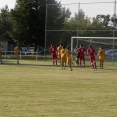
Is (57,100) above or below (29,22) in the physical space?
below

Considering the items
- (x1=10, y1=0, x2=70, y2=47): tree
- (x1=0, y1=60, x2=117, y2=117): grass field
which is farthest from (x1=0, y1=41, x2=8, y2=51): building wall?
(x1=0, y1=60, x2=117, y2=117): grass field

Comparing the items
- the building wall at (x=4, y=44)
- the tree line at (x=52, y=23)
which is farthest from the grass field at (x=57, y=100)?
the building wall at (x=4, y=44)

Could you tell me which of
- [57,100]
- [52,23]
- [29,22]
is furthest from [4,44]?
[57,100]

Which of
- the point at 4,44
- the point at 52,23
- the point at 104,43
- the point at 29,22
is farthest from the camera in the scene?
the point at 4,44

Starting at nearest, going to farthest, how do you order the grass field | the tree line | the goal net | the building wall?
the grass field
the goal net
the tree line
the building wall

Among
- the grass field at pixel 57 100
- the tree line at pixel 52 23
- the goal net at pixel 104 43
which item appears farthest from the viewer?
the tree line at pixel 52 23

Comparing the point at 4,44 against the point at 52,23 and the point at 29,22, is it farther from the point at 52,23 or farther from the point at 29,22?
the point at 52,23

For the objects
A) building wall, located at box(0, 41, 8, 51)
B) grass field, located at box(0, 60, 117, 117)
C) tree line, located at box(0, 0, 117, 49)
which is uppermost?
tree line, located at box(0, 0, 117, 49)

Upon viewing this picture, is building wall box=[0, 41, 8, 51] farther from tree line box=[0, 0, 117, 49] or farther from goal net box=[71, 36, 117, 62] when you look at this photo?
goal net box=[71, 36, 117, 62]

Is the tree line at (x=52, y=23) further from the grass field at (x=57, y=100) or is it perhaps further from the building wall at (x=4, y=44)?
the grass field at (x=57, y=100)

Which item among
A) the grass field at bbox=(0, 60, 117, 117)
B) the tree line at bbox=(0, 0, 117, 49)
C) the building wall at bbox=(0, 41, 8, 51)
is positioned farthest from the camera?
the building wall at bbox=(0, 41, 8, 51)

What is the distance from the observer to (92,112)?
11.0 m

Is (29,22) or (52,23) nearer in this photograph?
(52,23)

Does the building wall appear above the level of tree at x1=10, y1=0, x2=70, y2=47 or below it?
below
